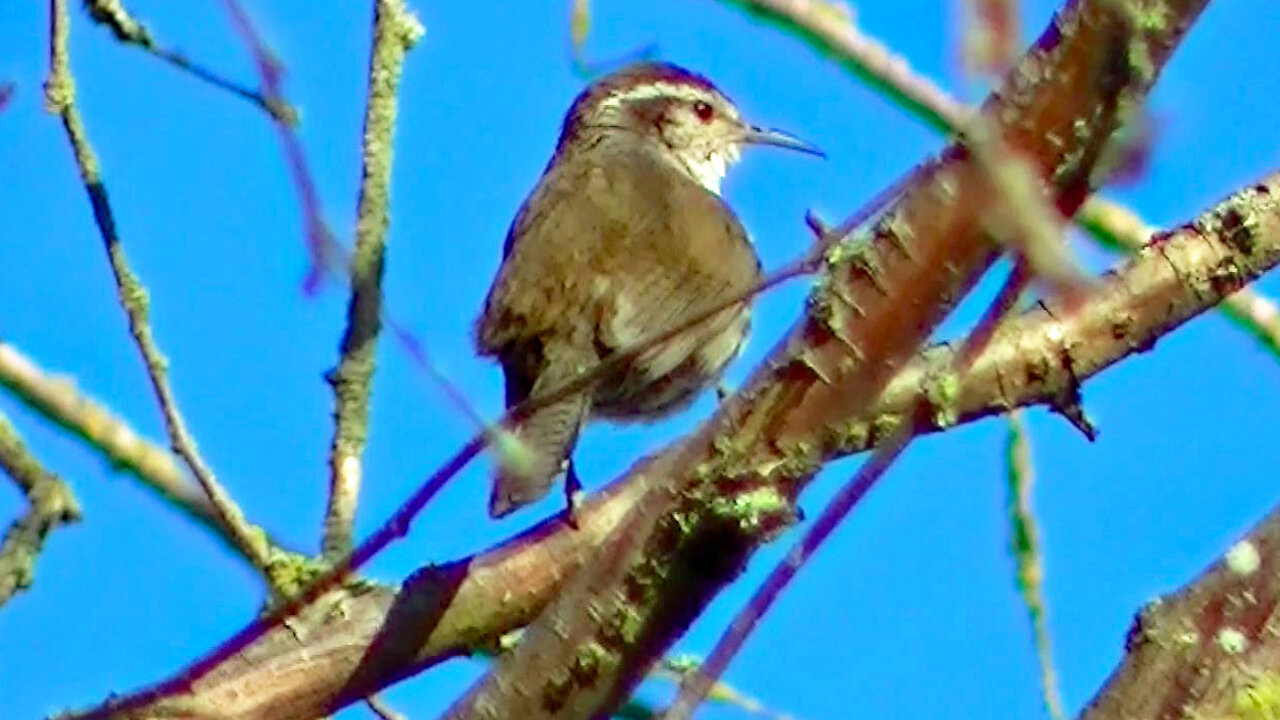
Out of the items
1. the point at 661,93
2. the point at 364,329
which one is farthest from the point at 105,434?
the point at 661,93

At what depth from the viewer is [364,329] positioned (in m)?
3.54

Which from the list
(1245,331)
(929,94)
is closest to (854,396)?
(929,94)

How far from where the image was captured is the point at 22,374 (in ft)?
11.8

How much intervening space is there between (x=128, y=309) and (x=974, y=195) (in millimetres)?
1700

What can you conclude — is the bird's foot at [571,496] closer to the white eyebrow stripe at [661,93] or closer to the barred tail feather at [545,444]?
the barred tail feather at [545,444]

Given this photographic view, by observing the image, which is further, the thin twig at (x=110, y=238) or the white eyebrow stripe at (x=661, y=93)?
the white eyebrow stripe at (x=661, y=93)

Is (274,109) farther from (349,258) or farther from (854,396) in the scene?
(854,396)

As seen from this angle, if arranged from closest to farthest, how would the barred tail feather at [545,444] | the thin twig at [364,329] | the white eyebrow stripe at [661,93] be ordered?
the thin twig at [364,329] → the barred tail feather at [545,444] → the white eyebrow stripe at [661,93]

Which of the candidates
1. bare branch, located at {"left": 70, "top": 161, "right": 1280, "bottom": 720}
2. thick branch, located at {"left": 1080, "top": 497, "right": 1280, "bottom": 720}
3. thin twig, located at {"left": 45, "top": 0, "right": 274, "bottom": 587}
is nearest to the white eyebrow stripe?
bare branch, located at {"left": 70, "top": 161, "right": 1280, "bottom": 720}

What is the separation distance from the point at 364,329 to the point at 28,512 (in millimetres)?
611

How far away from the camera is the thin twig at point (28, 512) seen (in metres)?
2.99

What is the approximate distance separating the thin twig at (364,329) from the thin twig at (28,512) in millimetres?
451

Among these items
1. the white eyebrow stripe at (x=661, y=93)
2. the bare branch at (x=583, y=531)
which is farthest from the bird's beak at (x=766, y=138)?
the bare branch at (x=583, y=531)

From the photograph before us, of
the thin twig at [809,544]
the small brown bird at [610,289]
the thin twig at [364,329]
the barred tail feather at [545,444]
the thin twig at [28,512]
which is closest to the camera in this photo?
the thin twig at [809,544]
